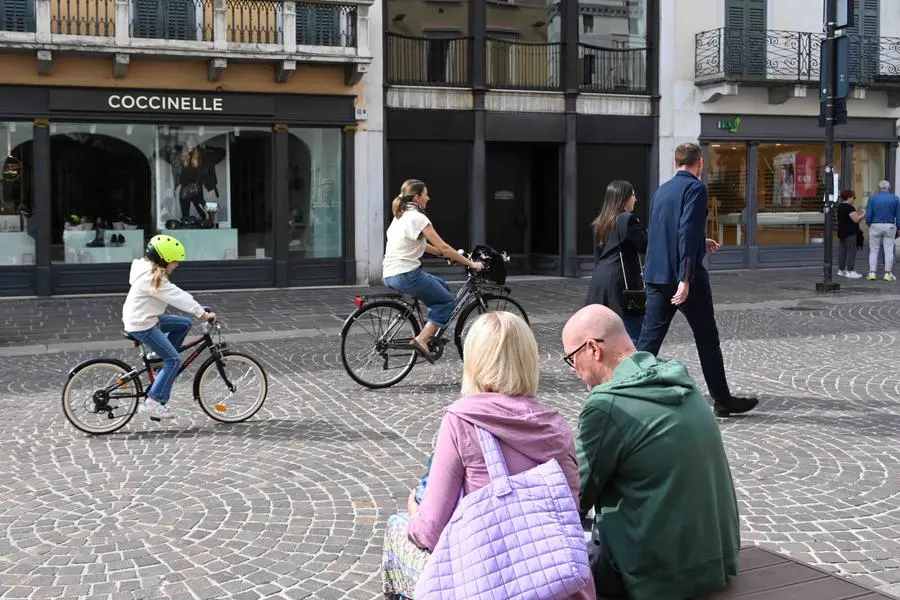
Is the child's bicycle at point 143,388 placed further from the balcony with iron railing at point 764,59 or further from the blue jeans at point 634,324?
the balcony with iron railing at point 764,59

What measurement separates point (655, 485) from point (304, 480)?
3.47 m

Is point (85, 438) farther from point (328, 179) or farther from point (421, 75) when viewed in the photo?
point (421, 75)

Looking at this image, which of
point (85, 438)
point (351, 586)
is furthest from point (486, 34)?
point (351, 586)

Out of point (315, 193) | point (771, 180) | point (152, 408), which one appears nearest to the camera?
point (152, 408)

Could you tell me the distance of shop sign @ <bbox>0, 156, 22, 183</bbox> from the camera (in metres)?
17.6

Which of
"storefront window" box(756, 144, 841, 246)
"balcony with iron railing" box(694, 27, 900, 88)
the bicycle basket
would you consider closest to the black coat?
the bicycle basket

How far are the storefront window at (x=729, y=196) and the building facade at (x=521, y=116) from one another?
5.46ft

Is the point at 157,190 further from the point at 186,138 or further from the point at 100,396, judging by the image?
the point at 100,396

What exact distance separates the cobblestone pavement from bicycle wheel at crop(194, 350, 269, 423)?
0.16 m

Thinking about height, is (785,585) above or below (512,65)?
below

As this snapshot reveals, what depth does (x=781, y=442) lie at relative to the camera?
7051 mm

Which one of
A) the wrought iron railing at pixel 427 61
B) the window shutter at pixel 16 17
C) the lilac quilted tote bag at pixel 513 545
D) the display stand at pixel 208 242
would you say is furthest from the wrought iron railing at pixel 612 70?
the lilac quilted tote bag at pixel 513 545

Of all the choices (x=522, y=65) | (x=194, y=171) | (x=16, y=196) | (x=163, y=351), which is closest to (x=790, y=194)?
(x=522, y=65)

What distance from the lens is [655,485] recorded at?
3092 mm
